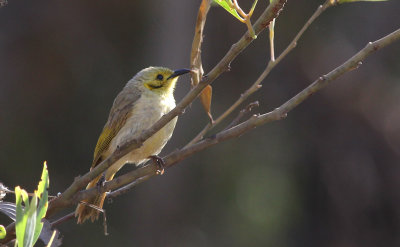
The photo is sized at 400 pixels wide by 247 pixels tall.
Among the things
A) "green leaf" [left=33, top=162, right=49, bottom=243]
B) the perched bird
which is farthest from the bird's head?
"green leaf" [left=33, top=162, right=49, bottom=243]

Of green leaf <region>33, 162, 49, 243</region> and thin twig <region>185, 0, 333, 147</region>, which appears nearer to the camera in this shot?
green leaf <region>33, 162, 49, 243</region>

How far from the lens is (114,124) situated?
370 cm

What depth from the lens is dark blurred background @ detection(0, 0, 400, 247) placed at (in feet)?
24.6

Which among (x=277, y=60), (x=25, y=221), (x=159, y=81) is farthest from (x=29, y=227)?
(x=159, y=81)

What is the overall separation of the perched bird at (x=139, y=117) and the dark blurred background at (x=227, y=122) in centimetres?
370

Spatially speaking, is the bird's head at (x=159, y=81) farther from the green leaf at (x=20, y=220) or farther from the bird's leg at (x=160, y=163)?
the green leaf at (x=20, y=220)

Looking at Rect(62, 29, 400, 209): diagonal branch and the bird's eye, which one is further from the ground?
the bird's eye

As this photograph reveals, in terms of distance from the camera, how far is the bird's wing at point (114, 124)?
11.8 feet

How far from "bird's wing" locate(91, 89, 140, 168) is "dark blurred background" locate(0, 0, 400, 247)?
3803 millimetres

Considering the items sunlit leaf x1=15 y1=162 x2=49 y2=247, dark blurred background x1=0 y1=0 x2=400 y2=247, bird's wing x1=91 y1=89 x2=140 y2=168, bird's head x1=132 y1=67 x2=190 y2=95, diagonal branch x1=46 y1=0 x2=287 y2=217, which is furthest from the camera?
dark blurred background x1=0 y1=0 x2=400 y2=247

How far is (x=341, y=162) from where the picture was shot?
7.63m

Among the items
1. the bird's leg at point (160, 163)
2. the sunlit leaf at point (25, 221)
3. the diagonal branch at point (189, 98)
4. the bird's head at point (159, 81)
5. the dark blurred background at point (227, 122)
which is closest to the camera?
the sunlit leaf at point (25, 221)

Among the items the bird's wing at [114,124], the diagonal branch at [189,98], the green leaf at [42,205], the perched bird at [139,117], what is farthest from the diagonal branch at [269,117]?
the bird's wing at [114,124]

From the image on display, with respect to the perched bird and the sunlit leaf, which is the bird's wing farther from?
the sunlit leaf
